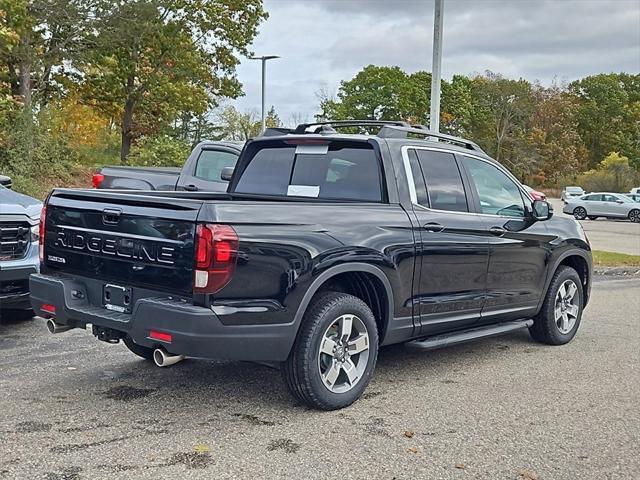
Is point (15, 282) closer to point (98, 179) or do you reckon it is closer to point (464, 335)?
point (464, 335)

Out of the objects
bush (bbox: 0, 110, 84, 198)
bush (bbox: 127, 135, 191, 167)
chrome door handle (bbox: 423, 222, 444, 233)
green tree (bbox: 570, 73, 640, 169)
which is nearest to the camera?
chrome door handle (bbox: 423, 222, 444, 233)

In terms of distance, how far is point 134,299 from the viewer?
169 inches

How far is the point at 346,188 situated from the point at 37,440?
271 centimetres

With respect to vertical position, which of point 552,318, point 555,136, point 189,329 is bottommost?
point 552,318

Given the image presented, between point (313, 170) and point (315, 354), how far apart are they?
1667 mm

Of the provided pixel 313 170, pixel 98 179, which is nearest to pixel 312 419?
pixel 313 170

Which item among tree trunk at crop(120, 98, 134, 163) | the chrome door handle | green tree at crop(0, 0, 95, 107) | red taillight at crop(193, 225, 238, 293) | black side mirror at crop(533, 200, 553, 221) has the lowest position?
red taillight at crop(193, 225, 238, 293)

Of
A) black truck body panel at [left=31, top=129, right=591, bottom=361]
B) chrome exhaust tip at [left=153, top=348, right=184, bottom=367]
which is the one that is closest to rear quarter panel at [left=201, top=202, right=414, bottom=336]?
black truck body panel at [left=31, top=129, right=591, bottom=361]

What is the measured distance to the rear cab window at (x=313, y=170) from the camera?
17.3 feet

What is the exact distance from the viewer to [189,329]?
12.9ft

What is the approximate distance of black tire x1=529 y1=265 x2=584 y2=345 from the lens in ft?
21.8

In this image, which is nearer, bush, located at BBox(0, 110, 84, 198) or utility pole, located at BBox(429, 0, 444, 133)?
utility pole, located at BBox(429, 0, 444, 133)

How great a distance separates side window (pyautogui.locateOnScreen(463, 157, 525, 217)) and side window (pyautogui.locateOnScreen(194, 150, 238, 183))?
212 inches

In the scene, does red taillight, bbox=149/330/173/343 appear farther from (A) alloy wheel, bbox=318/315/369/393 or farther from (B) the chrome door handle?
(B) the chrome door handle
